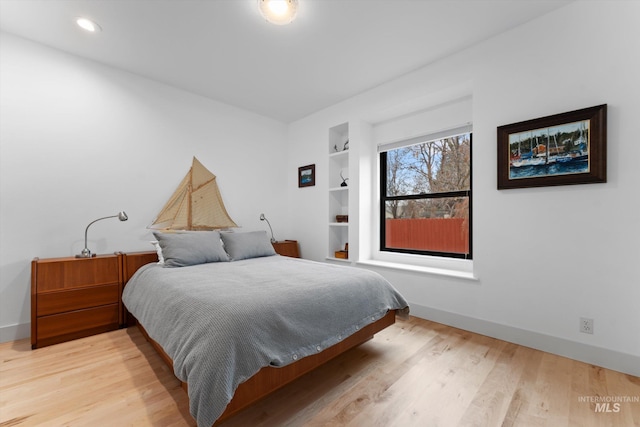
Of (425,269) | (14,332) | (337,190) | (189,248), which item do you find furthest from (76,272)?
(425,269)

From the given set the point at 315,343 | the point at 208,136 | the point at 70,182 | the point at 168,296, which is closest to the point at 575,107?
the point at 315,343

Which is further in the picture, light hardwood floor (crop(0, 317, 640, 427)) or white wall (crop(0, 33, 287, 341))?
white wall (crop(0, 33, 287, 341))

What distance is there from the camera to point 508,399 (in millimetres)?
1588

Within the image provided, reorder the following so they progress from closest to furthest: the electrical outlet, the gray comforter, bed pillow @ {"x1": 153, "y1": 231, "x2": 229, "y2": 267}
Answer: the gray comforter → the electrical outlet → bed pillow @ {"x1": 153, "y1": 231, "x2": 229, "y2": 267}

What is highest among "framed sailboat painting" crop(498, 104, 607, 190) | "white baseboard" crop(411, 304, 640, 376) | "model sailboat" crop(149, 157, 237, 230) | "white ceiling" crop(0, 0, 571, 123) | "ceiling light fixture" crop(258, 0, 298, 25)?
"white ceiling" crop(0, 0, 571, 123)

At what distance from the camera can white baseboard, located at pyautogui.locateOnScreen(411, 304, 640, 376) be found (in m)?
1.86

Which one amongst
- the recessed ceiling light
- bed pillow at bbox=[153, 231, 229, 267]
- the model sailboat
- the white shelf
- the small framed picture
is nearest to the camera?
the recessed ceiling light

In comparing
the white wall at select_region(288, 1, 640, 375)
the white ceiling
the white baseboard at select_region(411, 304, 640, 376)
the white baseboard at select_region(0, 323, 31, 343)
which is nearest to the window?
the white wall at select_region(288, 1, 640, 375)

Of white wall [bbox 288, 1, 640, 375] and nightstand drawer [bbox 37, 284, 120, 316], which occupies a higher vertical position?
white wall [bbox 288, 1, 640, 375]

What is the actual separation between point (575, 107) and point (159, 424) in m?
3.31

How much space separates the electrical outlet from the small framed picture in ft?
10.3

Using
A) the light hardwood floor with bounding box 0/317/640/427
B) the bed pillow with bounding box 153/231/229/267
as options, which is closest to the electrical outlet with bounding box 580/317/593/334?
the light hardwood floor with bounding box 0/317/640/427

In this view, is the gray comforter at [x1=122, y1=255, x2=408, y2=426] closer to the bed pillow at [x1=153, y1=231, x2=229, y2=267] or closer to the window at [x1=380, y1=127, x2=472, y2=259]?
the bed pillow at [x1=153, y1=231, x2=229, y2=267]

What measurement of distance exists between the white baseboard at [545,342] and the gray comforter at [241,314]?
68cm
